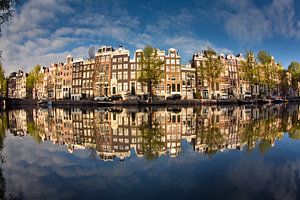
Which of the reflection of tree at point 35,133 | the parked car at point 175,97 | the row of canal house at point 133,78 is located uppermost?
the row of canal house at point 133,78

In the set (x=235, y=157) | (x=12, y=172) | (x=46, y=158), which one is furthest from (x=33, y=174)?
(x=235, y=157)

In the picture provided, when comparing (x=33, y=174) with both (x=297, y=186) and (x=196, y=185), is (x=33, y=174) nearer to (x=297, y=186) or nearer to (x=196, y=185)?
(x=196, y=185)

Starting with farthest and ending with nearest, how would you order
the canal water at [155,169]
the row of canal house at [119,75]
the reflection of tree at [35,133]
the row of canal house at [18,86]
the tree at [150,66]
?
the row of canal house at [18,86]
the row of canal house at [119,75]
the tree at [150,66]
the reflection of tree at [35,133]
the canal water at [155,169]

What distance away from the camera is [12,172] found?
755cm

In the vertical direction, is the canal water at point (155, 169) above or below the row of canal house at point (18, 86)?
below

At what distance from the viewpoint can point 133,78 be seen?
73375 mm

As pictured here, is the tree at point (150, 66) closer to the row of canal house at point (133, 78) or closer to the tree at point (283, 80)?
the row of canal house at point (133, 78)

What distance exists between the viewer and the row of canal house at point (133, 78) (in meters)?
74.2

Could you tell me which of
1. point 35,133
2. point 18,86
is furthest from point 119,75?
point 18,86

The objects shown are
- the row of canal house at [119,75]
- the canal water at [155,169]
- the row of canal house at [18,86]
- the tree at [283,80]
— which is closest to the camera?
the canal water at [155,169]

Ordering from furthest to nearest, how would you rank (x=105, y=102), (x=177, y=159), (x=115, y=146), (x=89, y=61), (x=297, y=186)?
1. (x=89, y=61)
2. (x=105, y=102)
3. (x=115, y=146)
4. (x=177, y=159)
5. (x=297, y=186)

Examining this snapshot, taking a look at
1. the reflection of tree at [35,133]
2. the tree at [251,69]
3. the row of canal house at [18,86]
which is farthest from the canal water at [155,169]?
the row of canal house at [18,86]

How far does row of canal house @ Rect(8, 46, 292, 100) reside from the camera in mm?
74188

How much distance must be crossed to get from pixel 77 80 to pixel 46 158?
78.7m
